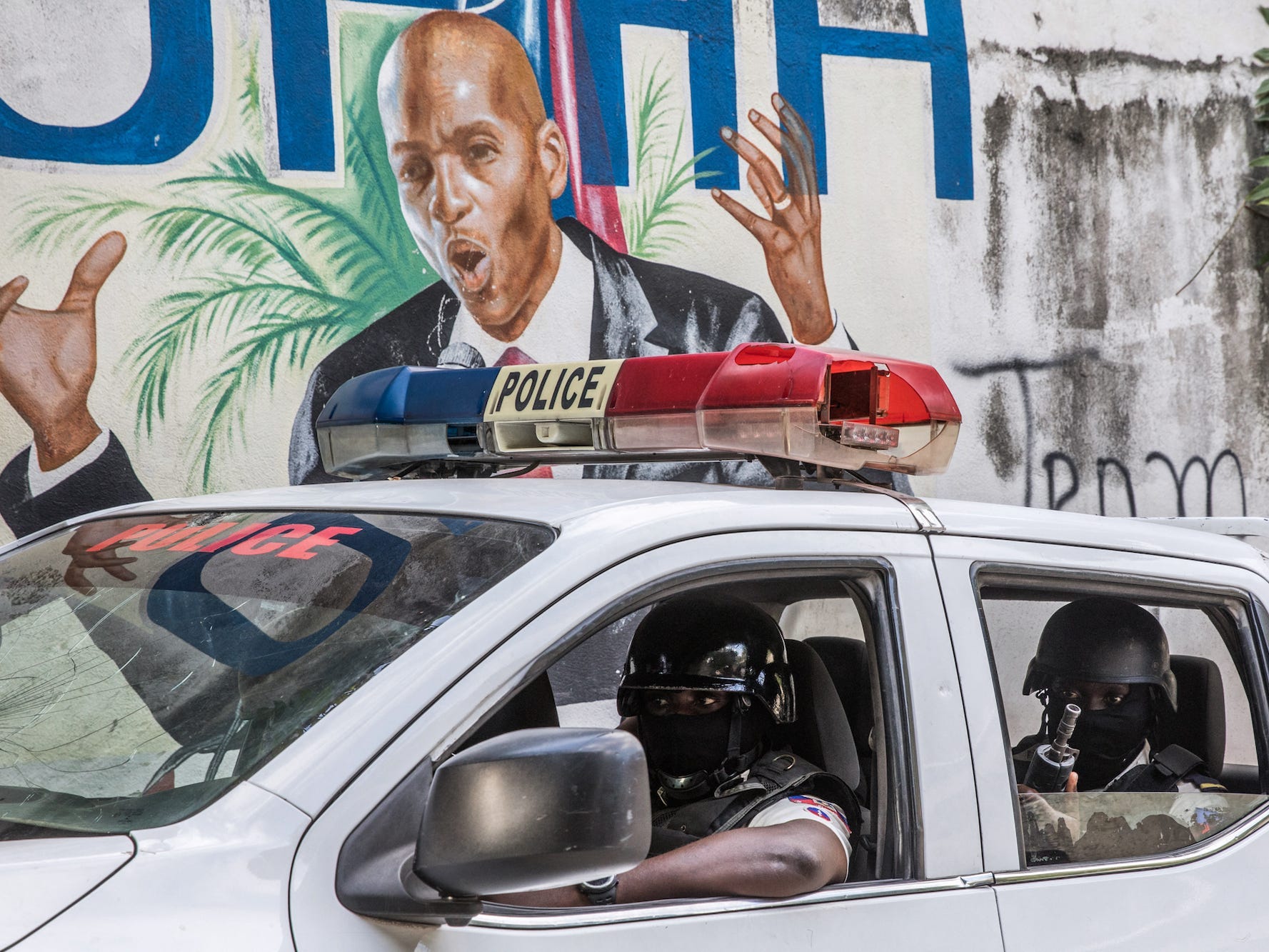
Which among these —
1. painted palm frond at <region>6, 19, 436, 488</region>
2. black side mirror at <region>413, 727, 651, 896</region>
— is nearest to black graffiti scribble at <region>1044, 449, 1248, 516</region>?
painted palm frond at <region>6, 19, 436, 488</region>

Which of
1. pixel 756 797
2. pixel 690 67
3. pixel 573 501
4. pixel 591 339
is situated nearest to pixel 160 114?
pixel 591 339

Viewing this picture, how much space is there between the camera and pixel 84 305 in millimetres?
4418

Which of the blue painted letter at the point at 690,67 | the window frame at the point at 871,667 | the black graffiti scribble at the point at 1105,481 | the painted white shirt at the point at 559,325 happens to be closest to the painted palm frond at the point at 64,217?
the painted white shirt at the point at 559,325

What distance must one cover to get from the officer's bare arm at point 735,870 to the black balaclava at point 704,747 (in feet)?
1.45

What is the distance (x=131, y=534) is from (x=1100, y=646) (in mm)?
1632

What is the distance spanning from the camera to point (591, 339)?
5.43 meters

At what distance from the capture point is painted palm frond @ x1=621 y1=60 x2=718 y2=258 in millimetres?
5477

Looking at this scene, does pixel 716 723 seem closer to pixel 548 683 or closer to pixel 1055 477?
pixel 548 683

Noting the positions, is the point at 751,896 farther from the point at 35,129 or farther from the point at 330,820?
the point at 35,129

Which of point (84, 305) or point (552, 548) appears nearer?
point (552, 548)

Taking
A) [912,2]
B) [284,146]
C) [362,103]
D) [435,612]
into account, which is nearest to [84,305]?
[284,146]

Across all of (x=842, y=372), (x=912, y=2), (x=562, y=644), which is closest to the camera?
(x=562, y=644)

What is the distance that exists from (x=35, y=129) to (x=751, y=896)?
156 inches

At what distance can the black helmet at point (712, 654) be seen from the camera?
6.76ft
